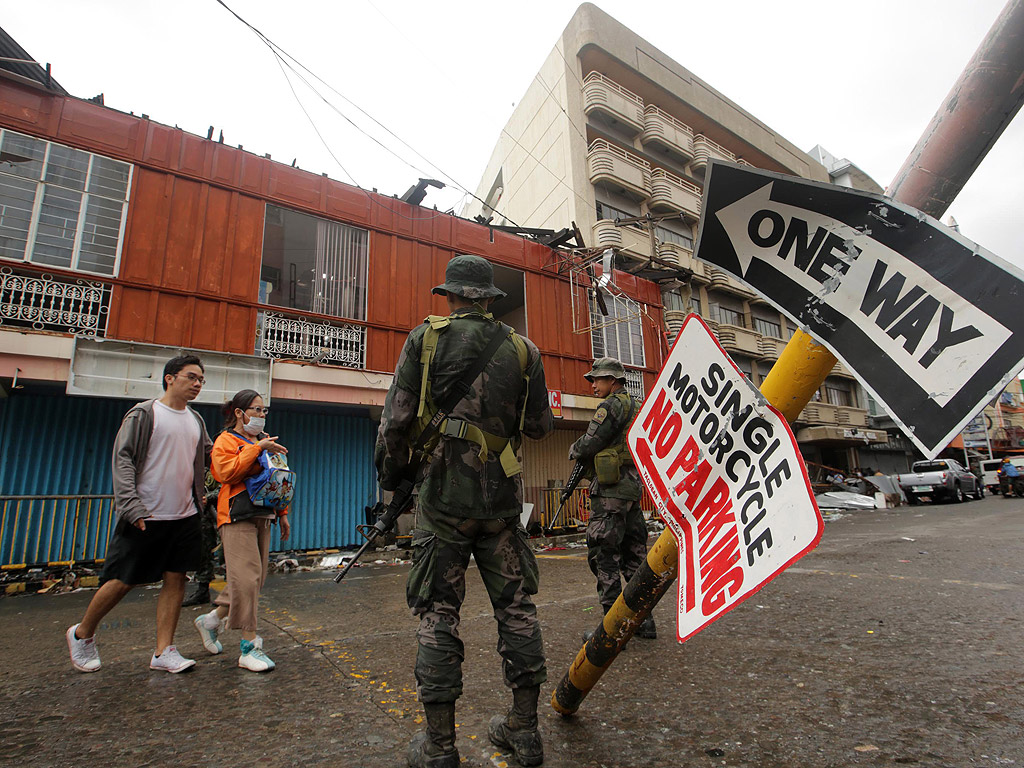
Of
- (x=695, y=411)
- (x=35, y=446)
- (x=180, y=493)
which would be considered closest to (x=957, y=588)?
(x=695, y=411)

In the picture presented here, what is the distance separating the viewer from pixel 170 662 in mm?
2670

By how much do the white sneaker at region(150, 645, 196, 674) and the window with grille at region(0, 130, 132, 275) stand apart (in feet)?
22.5

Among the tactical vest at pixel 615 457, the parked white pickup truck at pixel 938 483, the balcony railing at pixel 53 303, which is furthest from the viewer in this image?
the parked white pickup truck at pixel 938 483

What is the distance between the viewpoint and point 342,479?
9477mm

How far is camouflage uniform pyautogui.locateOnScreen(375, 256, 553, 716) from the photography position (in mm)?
1812

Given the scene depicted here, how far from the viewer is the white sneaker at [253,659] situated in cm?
266

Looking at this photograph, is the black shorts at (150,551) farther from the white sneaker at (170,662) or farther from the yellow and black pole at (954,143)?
the yellow and black pole at (954,143)

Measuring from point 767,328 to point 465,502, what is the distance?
26.5 metres

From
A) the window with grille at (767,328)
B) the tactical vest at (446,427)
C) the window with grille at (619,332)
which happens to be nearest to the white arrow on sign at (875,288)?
the tactical vest at (446,427)

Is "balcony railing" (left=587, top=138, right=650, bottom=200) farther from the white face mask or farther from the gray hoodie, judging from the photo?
the gray hoodie

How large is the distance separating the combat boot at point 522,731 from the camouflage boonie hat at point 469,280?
5.10 feet

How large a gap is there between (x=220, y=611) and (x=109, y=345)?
Answer: 5.86 metres

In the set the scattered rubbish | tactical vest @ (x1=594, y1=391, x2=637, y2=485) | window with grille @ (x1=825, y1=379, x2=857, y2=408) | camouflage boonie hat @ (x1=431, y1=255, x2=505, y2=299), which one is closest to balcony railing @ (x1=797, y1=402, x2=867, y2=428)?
window with grille @ (x1=825, y1=379, x2=857, y2=408)

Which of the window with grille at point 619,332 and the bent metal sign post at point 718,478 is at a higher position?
Result: the window with grille at point 619,332
